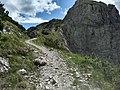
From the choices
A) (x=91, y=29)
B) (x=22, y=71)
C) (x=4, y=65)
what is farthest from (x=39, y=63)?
(x=91, y=29)

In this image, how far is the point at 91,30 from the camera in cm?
15312

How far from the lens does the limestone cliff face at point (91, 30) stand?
491 ft

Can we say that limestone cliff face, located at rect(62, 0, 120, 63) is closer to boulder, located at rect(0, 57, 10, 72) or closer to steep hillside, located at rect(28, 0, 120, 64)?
steep hillside, located at rect(28, 0, 120, 64)

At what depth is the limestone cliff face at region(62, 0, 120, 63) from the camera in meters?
150

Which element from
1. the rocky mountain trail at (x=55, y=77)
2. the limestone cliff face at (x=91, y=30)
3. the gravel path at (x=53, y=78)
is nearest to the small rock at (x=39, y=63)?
the rocky mountain trail at (x=55, y=77)

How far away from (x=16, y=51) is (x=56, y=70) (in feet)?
15.6

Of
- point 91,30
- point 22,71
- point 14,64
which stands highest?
point 91,30

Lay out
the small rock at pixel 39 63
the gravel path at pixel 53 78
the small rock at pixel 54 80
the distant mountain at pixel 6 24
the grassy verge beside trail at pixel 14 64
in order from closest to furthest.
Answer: the grassy verge beside trail at pixel 14 64, the gravel path at pixel 53 78, the small rock at pixel 54 80, the small rock at pixel 39 63, the distant mountain at pixel 6 24

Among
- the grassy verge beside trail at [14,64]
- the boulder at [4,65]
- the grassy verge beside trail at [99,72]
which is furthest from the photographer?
the grassy verge beside trail at [99,72]

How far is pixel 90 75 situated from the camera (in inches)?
834

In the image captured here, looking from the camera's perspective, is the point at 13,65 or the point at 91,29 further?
the point at 91,29

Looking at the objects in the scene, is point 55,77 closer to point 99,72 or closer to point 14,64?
point 14,64

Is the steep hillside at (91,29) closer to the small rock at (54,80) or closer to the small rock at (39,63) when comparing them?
the small rock at (39,63)

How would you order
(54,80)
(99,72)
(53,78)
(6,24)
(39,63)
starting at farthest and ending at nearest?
(6,24) < (39,63) < (99,72) < (53,78) < (54,80)
